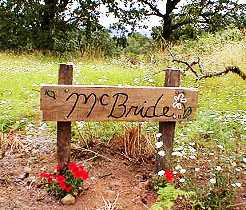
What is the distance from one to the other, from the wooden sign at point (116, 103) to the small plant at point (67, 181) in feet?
1.32

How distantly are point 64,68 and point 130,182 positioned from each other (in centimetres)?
111

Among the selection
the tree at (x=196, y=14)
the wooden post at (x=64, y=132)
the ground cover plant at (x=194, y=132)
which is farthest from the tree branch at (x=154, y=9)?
the wooden post at (x=64, y=132)

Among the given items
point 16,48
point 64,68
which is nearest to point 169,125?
point 64,68

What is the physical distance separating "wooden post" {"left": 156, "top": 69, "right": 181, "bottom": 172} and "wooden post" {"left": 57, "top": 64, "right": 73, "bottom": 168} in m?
0.76

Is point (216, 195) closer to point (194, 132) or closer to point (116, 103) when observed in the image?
point (116, 103)

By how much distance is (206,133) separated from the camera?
517cm

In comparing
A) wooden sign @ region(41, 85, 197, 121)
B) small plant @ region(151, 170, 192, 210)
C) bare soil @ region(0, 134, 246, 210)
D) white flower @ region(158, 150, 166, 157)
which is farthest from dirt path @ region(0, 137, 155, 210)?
wooden sign @ region(41, 85, 197, 121)

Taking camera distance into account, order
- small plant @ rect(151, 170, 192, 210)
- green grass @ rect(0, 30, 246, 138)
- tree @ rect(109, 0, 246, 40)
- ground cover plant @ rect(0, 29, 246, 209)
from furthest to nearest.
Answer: tree @ rect(109, 0, 246, 40) < green grass @ rect(0, 30, 246, 138) < ground cover plant @ rect(0, 29, 246, 209) < small plant @ rect(151, 170, 192, 210)

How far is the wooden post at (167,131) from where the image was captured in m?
4.20

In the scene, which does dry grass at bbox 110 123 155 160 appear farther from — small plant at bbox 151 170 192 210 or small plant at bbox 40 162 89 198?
small plant at bbox 40 162 89 198

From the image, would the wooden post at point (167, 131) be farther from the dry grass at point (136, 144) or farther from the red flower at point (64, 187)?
the red flower at point (64, 187)

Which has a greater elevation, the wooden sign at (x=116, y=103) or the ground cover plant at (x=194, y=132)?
the wooden sign at (x=116, y=103)

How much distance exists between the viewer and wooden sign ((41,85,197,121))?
12.6 feet

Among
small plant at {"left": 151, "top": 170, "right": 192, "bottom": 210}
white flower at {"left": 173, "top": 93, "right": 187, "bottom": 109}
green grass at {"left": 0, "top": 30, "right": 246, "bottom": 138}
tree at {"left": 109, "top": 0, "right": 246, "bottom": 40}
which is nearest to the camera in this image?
small plant at {"left": 151, "top": 170, "right": 192, "bottom": 210}
